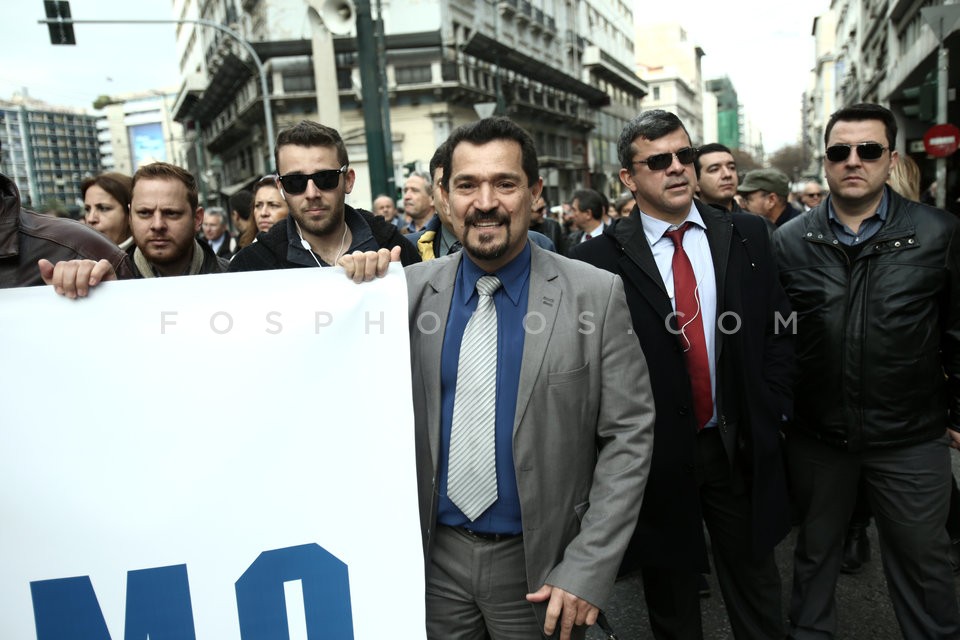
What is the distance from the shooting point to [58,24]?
13.0 meters

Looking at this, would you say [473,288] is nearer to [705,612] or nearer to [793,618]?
[793,618]

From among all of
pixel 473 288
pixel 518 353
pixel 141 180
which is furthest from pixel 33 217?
pixel 518 353

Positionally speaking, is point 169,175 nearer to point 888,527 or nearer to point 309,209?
point 309,209

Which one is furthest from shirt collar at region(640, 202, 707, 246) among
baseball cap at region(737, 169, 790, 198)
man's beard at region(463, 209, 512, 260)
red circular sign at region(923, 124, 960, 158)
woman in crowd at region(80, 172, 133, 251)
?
red circular sign at region(923, 124, 960, 158)

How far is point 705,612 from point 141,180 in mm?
3255

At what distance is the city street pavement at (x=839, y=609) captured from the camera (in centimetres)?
321

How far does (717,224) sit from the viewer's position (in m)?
2.79

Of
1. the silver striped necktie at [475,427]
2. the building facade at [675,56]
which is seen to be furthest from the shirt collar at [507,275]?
the building facade at [675,56]

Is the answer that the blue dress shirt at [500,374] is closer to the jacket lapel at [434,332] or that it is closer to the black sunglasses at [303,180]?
the jacket lapel at [434,332]

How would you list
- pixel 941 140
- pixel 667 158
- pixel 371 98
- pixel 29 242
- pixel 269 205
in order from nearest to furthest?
pixel 29 242 < pixel 667 158 < pixel 269 205 < pixel 371 98 < pixel 941 140

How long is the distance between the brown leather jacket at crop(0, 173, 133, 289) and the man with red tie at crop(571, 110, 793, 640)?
1.77 meters

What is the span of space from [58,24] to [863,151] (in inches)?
571

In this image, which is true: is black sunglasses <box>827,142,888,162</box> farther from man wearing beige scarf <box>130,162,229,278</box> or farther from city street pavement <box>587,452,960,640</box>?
man wearing beige scarf <box>130,162,229,278</box>

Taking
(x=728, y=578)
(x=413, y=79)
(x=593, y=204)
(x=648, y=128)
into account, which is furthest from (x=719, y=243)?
(x=413, y=79)
